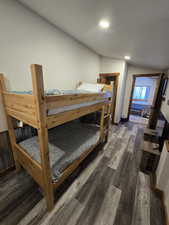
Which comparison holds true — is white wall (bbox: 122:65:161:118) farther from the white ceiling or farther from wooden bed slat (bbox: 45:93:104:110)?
wooden bed slat (bbox: 45:93:104:110)

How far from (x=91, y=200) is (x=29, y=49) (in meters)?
2.52

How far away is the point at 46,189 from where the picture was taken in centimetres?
111

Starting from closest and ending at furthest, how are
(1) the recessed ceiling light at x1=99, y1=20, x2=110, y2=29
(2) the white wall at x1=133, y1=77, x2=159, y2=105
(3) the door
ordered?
(1) the recessed ceiling light at x1=99, y1=20, x2=110, y2=29, (3) the door, (2) the white wall at x1=133, y1=77, x2=159, y2=105

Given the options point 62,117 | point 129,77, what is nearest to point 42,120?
point 62,117

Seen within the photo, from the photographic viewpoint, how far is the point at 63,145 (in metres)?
1.70

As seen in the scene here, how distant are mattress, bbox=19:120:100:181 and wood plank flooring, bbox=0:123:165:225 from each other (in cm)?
45

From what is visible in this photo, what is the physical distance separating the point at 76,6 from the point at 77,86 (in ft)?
5.62

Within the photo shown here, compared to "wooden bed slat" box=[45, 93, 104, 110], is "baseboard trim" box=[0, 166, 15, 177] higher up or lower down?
lower down

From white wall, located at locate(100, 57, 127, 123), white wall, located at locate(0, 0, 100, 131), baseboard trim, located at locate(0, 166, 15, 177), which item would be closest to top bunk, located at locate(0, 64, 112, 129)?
white wall, located at locate(0, 0, 100, 131)

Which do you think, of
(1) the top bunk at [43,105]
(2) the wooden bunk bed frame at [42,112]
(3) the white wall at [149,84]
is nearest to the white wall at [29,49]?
(2) the wooden bunk bed frame at [42,112]

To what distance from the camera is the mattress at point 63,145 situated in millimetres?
1277

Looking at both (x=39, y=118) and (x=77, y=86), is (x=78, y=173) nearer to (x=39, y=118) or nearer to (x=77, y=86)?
(x=39, y=118)

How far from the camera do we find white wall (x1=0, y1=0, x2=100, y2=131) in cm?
134

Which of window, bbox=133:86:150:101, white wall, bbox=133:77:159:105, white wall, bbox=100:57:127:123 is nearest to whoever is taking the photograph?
white wall, bbox=100:57:127:123
